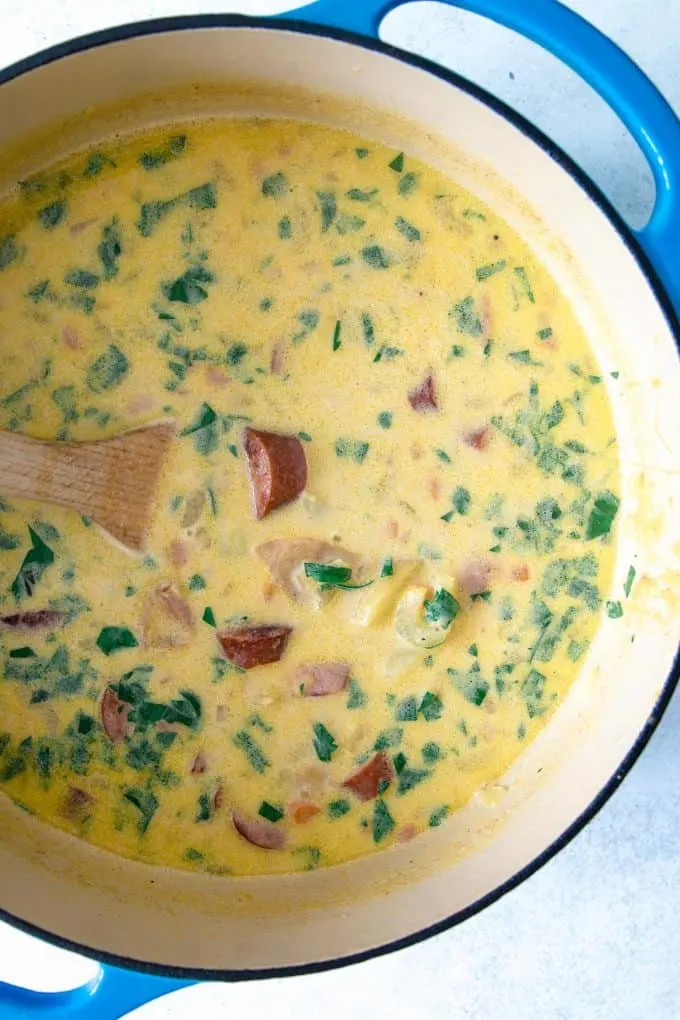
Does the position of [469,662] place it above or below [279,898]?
above

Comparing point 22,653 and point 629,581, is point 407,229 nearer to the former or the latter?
point 629,581

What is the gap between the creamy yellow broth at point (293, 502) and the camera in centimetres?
176

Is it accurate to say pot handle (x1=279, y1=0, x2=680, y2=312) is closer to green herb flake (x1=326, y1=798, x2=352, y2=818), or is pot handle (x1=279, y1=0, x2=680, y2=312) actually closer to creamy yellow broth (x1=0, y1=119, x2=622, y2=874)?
creamy yellow broth (x1=0, y1=119, x2=622, y2=874)

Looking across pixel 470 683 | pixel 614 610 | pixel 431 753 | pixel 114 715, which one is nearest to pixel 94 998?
pixel 114 715

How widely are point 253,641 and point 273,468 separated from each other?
0.97 feet

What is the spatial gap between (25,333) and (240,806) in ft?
2.87

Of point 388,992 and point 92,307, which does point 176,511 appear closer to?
point 92,307

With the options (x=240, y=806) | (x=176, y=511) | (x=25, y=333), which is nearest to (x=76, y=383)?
(x=25, y=333)

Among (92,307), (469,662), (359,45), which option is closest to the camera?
(359,45)

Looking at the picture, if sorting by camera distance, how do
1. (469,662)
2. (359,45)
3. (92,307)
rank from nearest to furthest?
(359,45), (92,307), (469,662)

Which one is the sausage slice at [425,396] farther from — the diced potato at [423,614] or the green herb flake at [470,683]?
the green herb flake at [470,683]

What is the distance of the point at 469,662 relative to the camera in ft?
6.17

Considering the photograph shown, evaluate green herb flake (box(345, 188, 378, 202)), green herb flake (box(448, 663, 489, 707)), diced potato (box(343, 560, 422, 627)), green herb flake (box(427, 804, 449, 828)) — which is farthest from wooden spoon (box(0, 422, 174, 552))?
green herb flake (box(427, 804, 449, 828))

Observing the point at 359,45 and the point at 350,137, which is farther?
the point at 350,137
